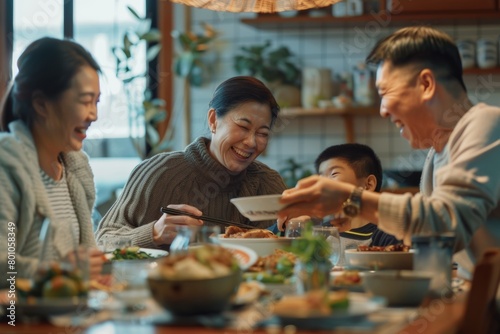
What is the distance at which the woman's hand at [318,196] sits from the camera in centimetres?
183

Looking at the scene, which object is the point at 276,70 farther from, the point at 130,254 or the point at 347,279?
the point at 347,279

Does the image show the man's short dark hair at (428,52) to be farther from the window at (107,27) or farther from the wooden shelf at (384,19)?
the window at (107,27)

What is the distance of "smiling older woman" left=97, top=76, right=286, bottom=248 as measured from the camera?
110 inches

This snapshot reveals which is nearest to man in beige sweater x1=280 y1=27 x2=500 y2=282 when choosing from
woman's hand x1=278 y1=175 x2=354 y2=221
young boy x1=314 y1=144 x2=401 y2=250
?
woman's hand x1=278 y1=175 x2=354 y2=221

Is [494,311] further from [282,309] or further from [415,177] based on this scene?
[415,177]

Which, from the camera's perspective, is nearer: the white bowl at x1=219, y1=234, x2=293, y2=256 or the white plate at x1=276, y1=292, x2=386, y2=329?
the white plate at x1=276, y1=292, x2=386, y2=329

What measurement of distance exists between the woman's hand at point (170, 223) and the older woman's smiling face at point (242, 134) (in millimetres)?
411

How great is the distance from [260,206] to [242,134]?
3.00ft

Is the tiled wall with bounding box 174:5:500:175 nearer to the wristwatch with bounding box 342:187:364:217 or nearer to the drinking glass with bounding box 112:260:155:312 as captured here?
the wristwatch with bounding box 342:187:364:217

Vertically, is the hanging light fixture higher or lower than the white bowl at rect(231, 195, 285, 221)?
higher

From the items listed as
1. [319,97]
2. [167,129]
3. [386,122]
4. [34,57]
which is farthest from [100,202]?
[34,57]

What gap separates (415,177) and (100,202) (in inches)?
67.1

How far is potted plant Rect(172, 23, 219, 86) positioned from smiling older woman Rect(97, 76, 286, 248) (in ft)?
5.69

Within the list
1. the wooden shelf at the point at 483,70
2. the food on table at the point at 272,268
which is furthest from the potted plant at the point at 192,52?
the food on table at the point at 272,268
